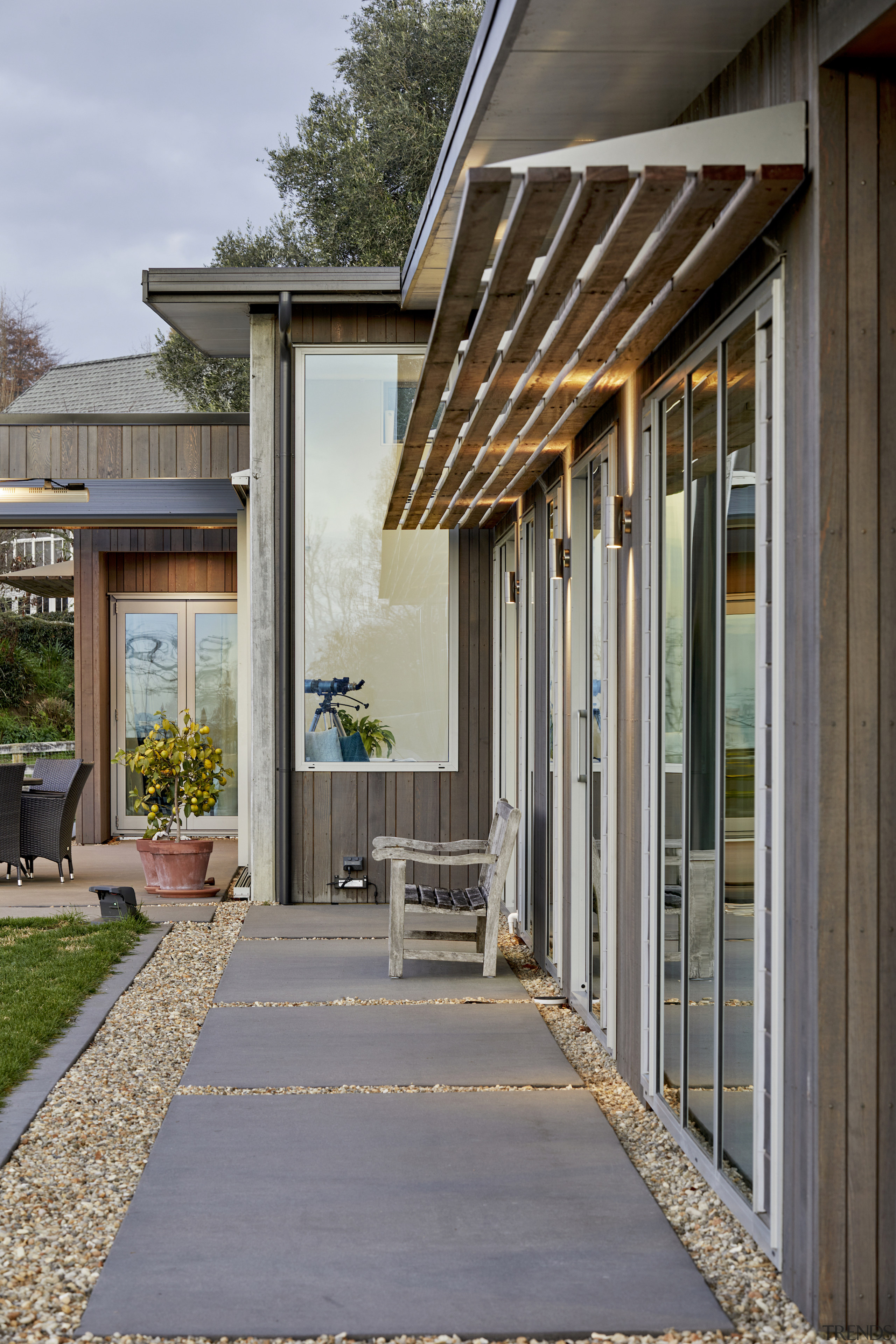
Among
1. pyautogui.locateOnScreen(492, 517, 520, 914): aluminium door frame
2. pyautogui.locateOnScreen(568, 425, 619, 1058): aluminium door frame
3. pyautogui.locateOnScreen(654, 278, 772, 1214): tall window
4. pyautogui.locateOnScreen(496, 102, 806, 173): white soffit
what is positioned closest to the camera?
pyautogui.locateOnScreen(496, 102, 806, 173): white soffit

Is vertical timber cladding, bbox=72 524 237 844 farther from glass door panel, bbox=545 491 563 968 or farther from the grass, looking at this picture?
glass door panel, bbox=545 491 563 968

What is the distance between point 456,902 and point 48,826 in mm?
4188

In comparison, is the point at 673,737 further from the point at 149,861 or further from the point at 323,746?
the point at 149,861

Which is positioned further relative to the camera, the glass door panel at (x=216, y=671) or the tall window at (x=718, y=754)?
the glass door panel at (x=216, y=671)

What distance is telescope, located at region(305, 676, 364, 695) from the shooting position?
7.84 m

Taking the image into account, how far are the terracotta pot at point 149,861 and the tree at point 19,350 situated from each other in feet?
68.5

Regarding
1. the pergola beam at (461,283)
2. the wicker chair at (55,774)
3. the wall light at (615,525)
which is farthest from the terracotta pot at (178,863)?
the wall light at (615,525)

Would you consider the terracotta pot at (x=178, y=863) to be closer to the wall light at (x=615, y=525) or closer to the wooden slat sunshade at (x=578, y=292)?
the wooden slat sunshade at (x=578, y=292)

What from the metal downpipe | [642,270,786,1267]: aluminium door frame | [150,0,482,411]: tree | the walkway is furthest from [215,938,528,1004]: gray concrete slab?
[150,0,482,411]: tree

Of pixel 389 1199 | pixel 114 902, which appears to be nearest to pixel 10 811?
pixel 114 902

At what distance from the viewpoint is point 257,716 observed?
7785mm

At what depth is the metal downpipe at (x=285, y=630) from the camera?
25.3ft

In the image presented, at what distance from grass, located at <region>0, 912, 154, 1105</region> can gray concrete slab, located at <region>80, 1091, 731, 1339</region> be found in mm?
1077

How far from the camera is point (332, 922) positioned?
23.5 feet
